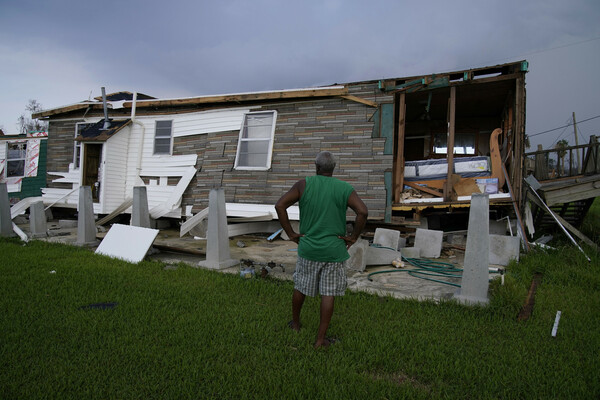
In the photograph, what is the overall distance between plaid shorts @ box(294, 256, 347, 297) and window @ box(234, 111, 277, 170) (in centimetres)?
638

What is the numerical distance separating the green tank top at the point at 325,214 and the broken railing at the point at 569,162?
699cm

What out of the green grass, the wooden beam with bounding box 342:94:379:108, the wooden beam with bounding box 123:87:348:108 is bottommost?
the green grass

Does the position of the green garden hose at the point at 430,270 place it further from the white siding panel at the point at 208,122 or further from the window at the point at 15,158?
the window at the point at 15,158

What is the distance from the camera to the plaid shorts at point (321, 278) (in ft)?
10.4

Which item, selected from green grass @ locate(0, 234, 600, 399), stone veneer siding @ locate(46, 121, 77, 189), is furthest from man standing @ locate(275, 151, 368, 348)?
stone veneer siding @ locate(46, 121, 77, 189)

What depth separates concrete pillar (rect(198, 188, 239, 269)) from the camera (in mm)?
5699

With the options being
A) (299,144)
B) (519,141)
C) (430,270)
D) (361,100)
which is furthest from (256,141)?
(519,141)

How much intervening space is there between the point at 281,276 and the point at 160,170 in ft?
23.4

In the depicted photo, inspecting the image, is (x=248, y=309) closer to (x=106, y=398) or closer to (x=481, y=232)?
(x=106, y=398)

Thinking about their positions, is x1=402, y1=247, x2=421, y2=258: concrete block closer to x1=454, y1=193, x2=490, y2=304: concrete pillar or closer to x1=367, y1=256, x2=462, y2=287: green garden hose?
x1=367, y1=256, x2=462, y2=287: green garden hose

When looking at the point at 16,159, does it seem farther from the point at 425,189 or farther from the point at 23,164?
the point at 425,189

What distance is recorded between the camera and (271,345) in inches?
122

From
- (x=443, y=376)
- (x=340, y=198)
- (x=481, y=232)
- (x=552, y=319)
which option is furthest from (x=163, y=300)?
(x=552, y=319)

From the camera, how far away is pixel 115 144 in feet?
36.0
